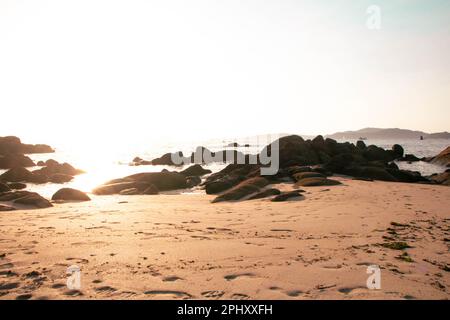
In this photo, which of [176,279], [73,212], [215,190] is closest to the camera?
[176,279]

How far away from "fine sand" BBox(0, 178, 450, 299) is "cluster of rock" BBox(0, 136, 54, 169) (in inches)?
1495

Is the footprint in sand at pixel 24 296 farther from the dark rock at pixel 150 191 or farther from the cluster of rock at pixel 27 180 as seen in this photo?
the dark rock at pixel 150 191

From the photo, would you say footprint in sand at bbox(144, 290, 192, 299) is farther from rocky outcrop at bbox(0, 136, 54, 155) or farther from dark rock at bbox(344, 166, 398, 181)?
rocky outcrop at bbox(0, 136, 54, 155)

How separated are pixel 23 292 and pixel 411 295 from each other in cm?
524

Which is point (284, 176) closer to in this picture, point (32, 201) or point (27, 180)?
point (32, 201)

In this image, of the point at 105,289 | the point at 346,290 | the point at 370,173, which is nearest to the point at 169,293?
the point at 105,289

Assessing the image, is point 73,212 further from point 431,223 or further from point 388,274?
point 431,223

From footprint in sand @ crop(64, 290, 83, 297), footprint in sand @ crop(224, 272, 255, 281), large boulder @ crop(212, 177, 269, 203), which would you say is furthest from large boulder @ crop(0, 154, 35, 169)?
footprint in sand @ crop(224, 272, 255, 281)

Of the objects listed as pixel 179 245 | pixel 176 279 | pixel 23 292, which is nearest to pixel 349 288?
pixel 176 279

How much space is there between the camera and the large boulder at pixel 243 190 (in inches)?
582

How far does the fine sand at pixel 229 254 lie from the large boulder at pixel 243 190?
384 centimetres

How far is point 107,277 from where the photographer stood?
508 centimetres

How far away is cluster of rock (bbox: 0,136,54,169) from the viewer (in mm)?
43031

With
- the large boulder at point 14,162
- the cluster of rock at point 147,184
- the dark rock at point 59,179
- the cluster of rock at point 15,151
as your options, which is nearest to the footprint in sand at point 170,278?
the cluster of rock at point 147,184
